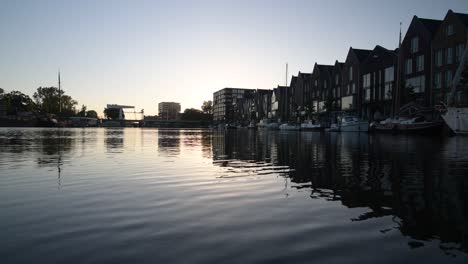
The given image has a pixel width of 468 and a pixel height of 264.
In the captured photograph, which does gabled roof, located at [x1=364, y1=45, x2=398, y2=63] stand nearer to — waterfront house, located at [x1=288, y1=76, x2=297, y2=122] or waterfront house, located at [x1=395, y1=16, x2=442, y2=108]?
waterfront house, located at [x1=395, y1=16, x2=442, y2=108]

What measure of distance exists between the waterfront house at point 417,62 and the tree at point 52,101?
136m

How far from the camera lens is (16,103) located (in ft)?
479

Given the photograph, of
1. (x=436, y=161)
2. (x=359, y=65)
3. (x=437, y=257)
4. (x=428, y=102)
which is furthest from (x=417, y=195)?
(x=359, y=65)

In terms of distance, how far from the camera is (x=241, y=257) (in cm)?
496

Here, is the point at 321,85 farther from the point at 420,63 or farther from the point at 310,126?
the point at 420,63

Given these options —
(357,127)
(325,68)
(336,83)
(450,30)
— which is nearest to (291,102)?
(325,68)

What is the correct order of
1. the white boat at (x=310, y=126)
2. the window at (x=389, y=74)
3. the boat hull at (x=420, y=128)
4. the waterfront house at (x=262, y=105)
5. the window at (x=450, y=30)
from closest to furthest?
the boat hull at (x=420, y=128)
the window at (x=450, y=30)
the window at (x=389, y=74)
the white boat at (x=310, y=126)
the waterfront house at (x=262, y=105)

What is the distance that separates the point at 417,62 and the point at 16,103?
140 meters

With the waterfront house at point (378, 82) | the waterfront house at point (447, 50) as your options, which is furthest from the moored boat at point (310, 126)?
the waterfront house at point (447, 50)

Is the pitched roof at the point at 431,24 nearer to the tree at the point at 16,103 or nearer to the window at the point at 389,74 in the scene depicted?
the window at the point at 389,74

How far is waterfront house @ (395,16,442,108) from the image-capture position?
194ft

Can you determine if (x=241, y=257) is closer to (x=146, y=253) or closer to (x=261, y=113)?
(x=146, y=253)

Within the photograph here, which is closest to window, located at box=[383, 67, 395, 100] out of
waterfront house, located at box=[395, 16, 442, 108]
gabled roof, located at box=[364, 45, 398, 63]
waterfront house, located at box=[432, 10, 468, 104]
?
gabled roof, located at box=[364, 45, 398, 63]

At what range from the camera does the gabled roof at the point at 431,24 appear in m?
60.5
